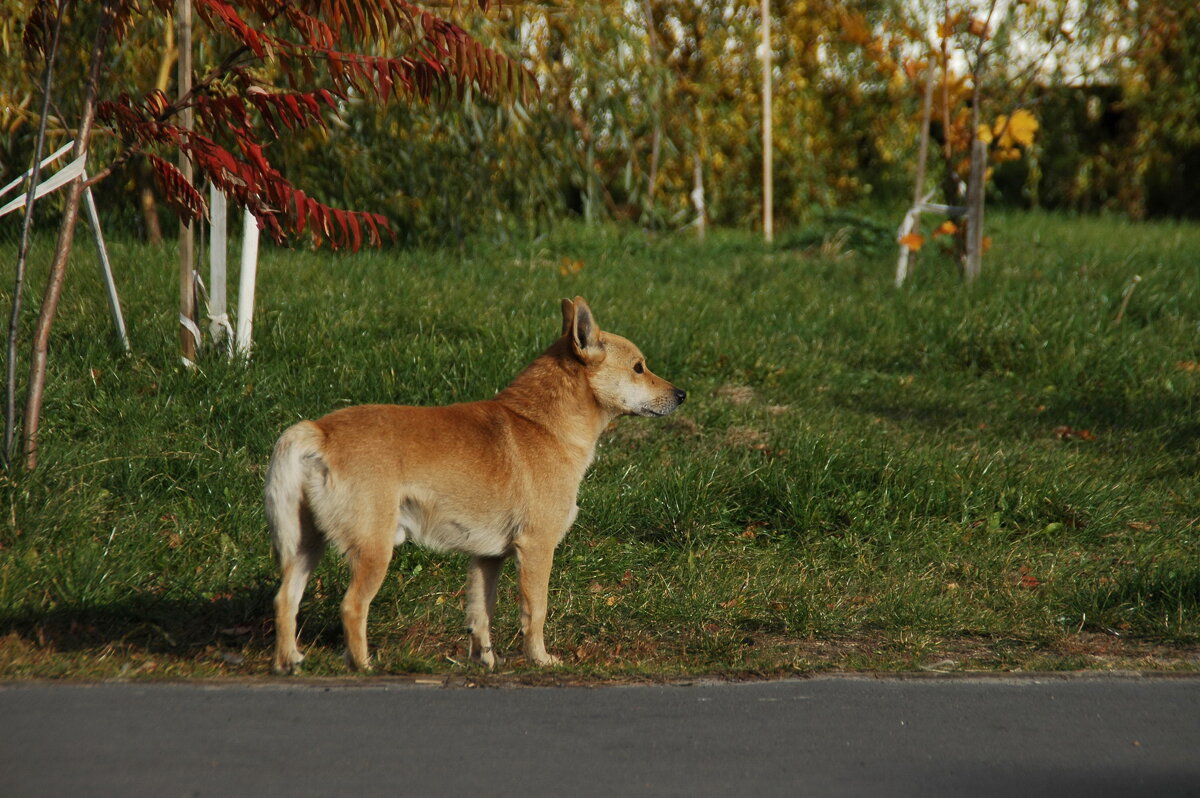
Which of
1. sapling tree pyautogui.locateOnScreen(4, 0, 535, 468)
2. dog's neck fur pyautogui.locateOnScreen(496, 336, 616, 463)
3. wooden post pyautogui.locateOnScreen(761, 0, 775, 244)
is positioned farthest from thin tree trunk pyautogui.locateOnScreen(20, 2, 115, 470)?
wooden post pyautogui.locateOnScreen(761, 0, 775, 244)

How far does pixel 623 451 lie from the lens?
7.58 meters

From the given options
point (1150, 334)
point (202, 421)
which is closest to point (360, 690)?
point (202, 421)

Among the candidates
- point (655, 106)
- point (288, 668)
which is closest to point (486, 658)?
point (288, 668)

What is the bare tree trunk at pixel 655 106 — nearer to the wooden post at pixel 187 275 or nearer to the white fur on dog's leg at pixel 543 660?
the wooden post at pixel 187 275

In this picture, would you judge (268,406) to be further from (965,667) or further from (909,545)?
(965,667)

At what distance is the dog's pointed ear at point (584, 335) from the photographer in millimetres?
5273

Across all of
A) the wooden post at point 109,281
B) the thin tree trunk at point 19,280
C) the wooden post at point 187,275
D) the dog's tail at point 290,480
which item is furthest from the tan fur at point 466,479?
the wooden post at point 109,281

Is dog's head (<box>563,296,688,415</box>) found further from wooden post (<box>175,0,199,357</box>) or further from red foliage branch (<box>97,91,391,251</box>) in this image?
wooden post (<box>175,0,199,357</box>)

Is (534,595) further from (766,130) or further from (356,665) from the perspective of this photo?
(766,130)

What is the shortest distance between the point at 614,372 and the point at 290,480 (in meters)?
1.68

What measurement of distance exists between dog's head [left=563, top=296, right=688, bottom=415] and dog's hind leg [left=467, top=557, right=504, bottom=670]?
947 mm

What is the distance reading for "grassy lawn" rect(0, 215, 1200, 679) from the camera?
511cm

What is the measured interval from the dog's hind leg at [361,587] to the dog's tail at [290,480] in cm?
25

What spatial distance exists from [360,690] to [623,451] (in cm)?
352
